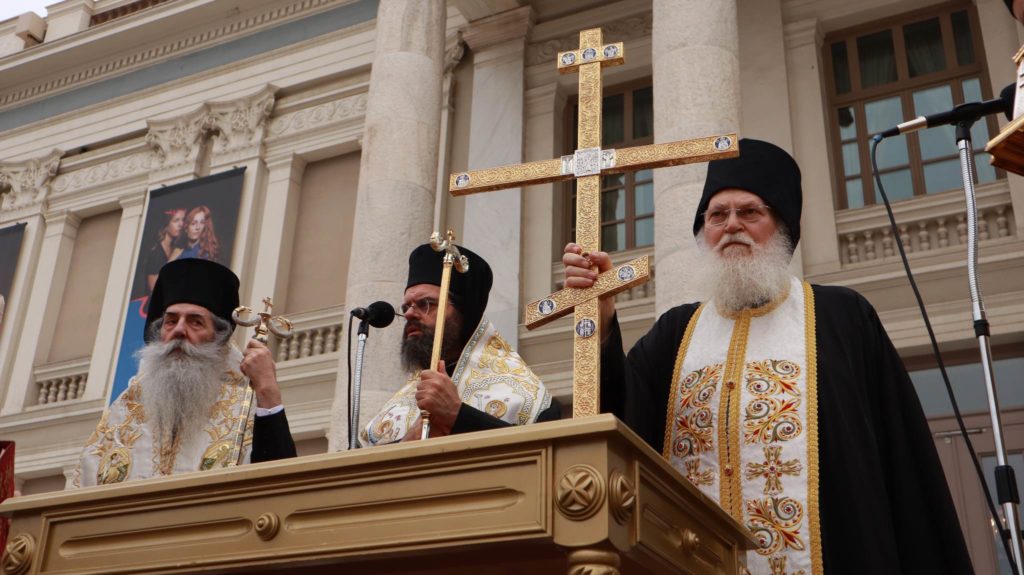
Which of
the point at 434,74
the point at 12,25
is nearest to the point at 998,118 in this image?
the point at 434,74

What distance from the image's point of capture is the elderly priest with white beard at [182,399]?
438cm

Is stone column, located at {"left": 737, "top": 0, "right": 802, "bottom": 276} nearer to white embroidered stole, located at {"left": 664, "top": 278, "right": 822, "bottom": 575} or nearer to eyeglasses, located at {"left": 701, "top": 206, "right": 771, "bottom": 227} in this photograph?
eyeglasses, located at {"left": 701, "top": 206, "right": 771, "bottom": 227}

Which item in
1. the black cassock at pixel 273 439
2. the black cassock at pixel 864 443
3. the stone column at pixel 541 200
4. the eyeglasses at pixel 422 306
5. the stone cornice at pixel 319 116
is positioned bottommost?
the black cassock at pixel 864 443

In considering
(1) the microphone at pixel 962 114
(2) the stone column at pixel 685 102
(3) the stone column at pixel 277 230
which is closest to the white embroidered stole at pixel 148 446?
(1) the microphone at pixel 962 114

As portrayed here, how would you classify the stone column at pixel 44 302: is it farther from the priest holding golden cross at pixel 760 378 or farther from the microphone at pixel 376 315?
the priest holding golden cross at pixel 760 378

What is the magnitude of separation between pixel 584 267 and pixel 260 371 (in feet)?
4.77

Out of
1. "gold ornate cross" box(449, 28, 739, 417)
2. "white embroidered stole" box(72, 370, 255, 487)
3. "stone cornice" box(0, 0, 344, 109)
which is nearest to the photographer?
"gold ornate cross" box(449, 28, 739, 417)

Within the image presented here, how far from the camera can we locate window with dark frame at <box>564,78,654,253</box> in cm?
1089

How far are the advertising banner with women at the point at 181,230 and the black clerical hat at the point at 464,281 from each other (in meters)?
7.86

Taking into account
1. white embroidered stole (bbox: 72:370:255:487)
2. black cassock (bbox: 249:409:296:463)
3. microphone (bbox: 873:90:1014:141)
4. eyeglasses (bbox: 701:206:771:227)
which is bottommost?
black cassock (bbox: 249:409:296:463)

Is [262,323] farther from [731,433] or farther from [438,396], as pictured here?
[731,433]

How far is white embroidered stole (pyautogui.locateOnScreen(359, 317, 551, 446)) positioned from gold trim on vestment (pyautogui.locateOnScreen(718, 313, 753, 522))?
85cm

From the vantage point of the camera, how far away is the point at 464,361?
4152mm

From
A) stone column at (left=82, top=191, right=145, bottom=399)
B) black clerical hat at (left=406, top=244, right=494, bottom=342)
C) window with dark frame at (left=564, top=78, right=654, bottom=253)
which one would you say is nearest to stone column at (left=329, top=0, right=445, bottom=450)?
window with dark frame at (left=564, top=78, right=654, bottom=253)
